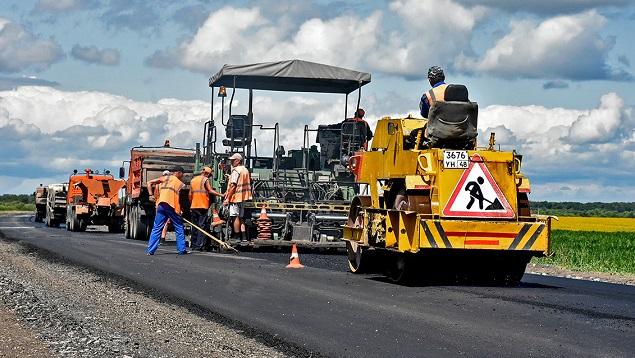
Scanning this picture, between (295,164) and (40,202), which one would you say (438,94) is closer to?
(295,164)

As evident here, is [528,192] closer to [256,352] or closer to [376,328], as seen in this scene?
[376,328]

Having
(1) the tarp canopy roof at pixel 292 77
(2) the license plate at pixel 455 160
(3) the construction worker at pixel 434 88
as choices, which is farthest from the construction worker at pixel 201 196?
(2) the license plate at pixel 455 160

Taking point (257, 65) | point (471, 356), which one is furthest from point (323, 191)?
point (471, 356)

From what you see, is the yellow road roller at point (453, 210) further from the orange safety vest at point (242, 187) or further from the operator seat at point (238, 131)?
the operator seat at point (238, 131)

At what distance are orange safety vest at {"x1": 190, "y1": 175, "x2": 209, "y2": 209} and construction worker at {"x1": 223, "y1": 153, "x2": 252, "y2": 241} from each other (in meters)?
0.59

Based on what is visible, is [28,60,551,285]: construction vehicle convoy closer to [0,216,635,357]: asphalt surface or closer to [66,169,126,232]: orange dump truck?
[0,216,635,357]: asphalt surface

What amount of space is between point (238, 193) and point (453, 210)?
881 cm

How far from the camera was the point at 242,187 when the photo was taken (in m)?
22.8

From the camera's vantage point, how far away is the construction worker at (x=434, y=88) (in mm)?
15328

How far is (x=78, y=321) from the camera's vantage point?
11242mm

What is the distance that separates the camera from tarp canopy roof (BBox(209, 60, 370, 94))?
23.4 metres

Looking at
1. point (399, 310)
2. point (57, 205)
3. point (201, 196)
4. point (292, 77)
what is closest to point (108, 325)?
point (399, 310)

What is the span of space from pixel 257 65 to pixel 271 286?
948 cm

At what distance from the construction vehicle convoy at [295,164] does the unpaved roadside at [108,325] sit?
7613mm
